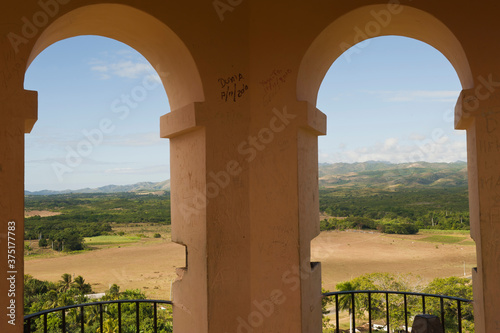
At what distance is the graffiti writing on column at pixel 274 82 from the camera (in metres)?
4.14

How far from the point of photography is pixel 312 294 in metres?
4.22

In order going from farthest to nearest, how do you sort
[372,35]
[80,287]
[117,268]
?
[117,268]
[80,287]
[372,35]

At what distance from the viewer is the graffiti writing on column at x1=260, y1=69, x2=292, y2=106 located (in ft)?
13.6

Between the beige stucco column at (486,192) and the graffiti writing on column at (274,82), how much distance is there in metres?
1.63

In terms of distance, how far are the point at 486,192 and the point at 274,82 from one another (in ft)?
7.09

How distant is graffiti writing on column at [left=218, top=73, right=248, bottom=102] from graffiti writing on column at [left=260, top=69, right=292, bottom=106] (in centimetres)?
21

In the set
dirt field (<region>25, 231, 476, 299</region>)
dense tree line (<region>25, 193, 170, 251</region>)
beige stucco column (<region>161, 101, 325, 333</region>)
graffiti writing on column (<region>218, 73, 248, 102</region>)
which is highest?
graffiti writing on column (<region>218, 73, 248, 102</region>)

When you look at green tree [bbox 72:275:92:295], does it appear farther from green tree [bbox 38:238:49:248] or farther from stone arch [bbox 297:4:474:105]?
stone arch [bbox 297:4:474:105]

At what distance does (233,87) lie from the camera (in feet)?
13.7

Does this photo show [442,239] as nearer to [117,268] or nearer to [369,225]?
[369,225]

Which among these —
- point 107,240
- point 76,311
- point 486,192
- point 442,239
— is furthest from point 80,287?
point 442,239

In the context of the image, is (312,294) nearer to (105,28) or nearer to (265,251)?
(265,251)

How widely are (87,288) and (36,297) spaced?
10.9 meters

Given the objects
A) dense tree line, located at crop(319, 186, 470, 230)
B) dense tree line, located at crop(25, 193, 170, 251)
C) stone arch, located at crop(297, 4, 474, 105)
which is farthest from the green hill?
stone arch, located at crop(297, 4, 474, 105)
